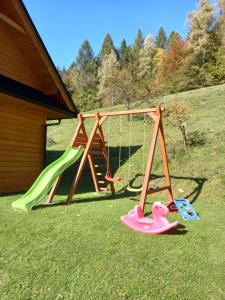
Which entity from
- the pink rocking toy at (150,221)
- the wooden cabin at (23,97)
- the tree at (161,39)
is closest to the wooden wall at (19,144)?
the wooden cabin at (23,97)

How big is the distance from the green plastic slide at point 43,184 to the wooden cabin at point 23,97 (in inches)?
81.5

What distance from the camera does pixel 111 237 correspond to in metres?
4.79

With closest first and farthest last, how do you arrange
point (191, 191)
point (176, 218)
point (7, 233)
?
point (7, 233) < point (176, 218) < point (191, 191)

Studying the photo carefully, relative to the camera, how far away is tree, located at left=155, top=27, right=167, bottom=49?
5994cm

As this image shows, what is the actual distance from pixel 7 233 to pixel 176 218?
342 centimetres

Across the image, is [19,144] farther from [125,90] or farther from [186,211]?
[125,90]

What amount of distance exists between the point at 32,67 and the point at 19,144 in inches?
107

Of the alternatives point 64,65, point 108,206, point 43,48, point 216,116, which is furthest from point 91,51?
point 108,206

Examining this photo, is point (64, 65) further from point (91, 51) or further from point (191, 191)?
point (191, 191)

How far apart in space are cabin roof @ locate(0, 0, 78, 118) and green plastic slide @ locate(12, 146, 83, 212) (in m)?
2.21

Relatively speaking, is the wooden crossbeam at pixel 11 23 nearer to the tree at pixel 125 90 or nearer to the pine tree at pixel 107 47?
the tree at pixel 125 90

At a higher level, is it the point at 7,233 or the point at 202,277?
the point at 7,233

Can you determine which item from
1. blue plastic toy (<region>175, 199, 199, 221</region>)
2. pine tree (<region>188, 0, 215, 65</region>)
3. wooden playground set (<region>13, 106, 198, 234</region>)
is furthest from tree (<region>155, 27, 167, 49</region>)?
blue plastic toy (<region>175, 199, 199, 221</region>)

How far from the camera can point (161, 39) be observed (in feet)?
199
